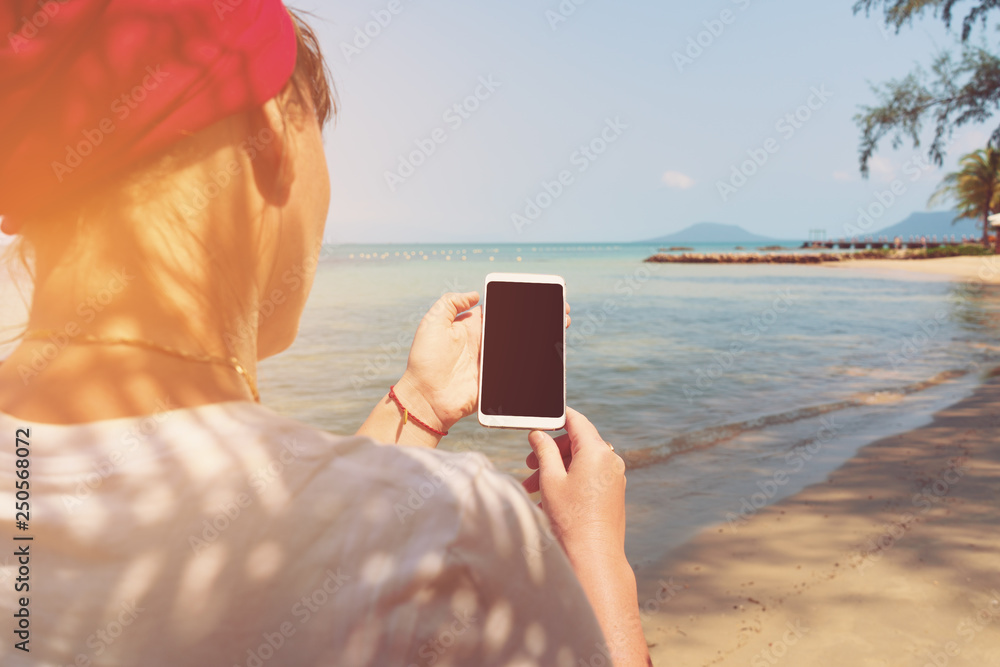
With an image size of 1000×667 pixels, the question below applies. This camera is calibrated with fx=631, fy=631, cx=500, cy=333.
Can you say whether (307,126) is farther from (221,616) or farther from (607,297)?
(607,297)

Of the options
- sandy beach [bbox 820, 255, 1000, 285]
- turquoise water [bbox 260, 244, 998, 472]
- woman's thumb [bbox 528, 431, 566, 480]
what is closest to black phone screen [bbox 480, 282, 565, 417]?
woman's thumb [bbox 528, 431, 566, 480]

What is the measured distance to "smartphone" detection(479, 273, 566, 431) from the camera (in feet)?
6.40

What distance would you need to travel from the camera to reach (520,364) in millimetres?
1978

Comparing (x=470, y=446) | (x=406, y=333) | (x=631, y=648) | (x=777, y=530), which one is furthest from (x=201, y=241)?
(x=406, y=333)

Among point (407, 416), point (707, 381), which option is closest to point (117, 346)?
point (407, 416)

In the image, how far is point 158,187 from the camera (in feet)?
2.79

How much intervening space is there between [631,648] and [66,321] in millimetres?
1069

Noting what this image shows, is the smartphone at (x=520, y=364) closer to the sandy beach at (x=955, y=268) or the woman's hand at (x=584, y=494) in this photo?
the woman's hand at (x=584, y=494)

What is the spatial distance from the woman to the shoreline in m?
3.13

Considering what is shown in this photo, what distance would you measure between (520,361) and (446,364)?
0.80 ft

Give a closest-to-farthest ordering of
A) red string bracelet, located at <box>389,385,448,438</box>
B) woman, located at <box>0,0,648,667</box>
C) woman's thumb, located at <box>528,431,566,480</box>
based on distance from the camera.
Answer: woman, located at <box>0,0,648,667</box>
woman's thumb, located at <box>528,431,566,480</box>
red string bracelet, located at <box>389,385,448,438</box>

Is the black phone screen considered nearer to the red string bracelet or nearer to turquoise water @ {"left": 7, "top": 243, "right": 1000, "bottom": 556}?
the red string bracelet

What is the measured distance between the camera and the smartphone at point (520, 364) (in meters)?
1.95

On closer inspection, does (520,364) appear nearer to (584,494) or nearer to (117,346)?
(584,494)
